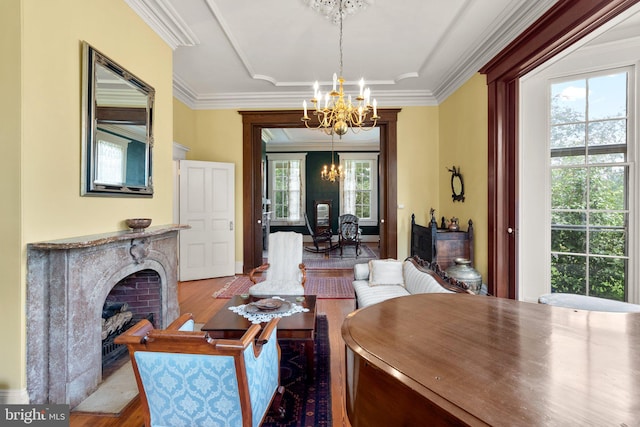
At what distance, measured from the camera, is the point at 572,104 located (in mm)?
3254

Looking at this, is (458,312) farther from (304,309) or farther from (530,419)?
(304,309)

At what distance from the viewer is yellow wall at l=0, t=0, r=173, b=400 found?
1.66 metres

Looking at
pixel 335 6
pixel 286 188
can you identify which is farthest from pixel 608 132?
pixel 286 188

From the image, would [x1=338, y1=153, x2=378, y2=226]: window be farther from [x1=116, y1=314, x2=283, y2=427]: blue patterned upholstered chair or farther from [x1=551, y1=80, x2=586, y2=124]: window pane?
[x1=116, y1=314, x2=283, y2=427]: blue patterned upholstered chair

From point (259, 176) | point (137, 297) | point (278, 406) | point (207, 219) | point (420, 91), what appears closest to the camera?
point (278, 406)

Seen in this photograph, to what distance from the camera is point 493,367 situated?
86cm

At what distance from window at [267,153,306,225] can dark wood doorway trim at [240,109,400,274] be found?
3951 millimetres

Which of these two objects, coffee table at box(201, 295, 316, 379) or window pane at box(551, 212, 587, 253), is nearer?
coffee table at box(201, 295, 316, 379)

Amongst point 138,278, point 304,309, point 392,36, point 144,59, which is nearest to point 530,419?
point 304,309

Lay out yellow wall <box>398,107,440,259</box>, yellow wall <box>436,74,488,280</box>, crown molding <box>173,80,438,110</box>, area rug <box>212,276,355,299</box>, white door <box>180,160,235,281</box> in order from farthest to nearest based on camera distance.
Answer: yellow wall <box>398,107,440,259</box> < crown molding <box>173,80,438,110</box> < white door <box>180,160,235,281</box> < area rug <box>212,276,355,299</box> < yellow wall <box>436,74,488,280</box>

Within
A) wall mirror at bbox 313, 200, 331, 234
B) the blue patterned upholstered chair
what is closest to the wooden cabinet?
the blue patterned upholstered chair

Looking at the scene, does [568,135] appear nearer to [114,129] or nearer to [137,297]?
[114,129]

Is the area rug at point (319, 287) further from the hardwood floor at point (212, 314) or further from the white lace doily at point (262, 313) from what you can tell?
the white lace doily at point (262, 313)

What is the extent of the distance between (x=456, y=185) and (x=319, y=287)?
8.78ft
